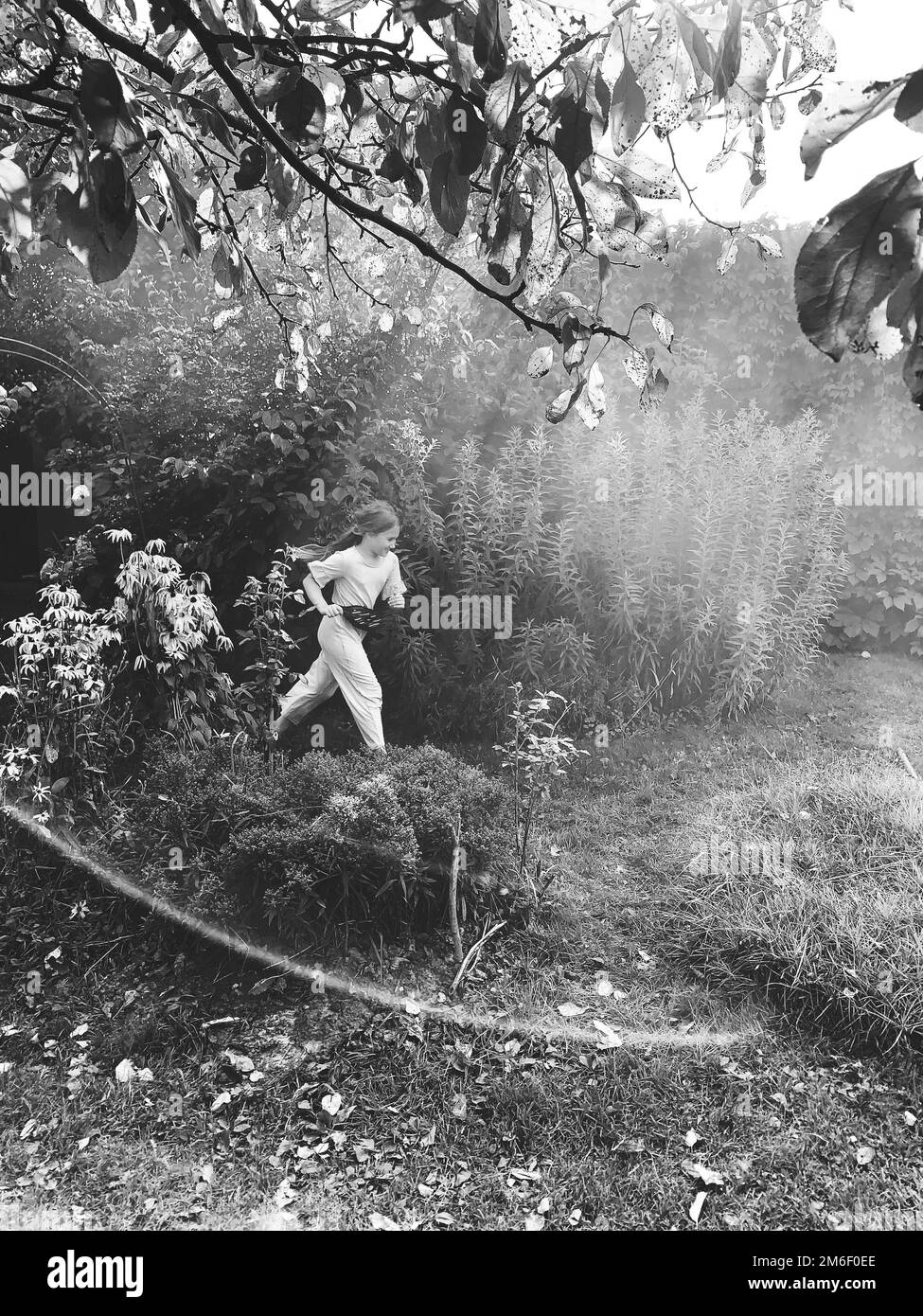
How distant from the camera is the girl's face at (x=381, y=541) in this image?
209 centimetres

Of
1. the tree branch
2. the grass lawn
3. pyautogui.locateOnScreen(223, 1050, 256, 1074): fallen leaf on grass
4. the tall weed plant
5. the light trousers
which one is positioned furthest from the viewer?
the tall weed plant

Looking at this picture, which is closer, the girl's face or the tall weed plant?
the girl's face

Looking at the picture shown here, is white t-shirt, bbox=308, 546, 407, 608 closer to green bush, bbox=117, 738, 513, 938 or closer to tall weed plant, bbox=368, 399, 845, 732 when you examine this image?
tall weed plant, bbox=368, 399, 845, 732

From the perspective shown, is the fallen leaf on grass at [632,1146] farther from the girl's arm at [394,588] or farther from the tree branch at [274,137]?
the tree branch at [274,137]

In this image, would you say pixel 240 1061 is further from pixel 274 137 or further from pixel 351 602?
pixel 274 137

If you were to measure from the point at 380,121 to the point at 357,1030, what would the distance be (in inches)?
61.7

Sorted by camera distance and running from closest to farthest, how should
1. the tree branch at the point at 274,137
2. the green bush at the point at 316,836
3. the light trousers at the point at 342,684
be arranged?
the tree branch at the point at 274,137 → the green bush at the point at 316,836 → the light trousers at the point at 342,684

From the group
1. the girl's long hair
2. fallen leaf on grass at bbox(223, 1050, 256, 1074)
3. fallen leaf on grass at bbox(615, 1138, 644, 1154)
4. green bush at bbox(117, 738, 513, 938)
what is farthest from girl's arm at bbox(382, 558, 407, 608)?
fallen leaf on grass at bbox(615, 1138, 644, 1154)

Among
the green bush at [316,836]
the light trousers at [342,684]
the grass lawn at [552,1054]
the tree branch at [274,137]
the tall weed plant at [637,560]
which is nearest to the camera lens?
the tree branch at [274,137]

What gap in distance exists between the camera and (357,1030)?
1.66 meters

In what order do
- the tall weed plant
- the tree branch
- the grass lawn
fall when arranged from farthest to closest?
1. the tall weed plant
2. the grass lawn
3. the tree branch

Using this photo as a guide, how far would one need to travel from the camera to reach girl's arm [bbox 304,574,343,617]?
6.82 ft

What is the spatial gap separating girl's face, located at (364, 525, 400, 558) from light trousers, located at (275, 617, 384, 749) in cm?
20

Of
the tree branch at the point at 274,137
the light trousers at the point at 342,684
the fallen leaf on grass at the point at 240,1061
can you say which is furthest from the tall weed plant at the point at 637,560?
the tree branch at the point at 274,137
